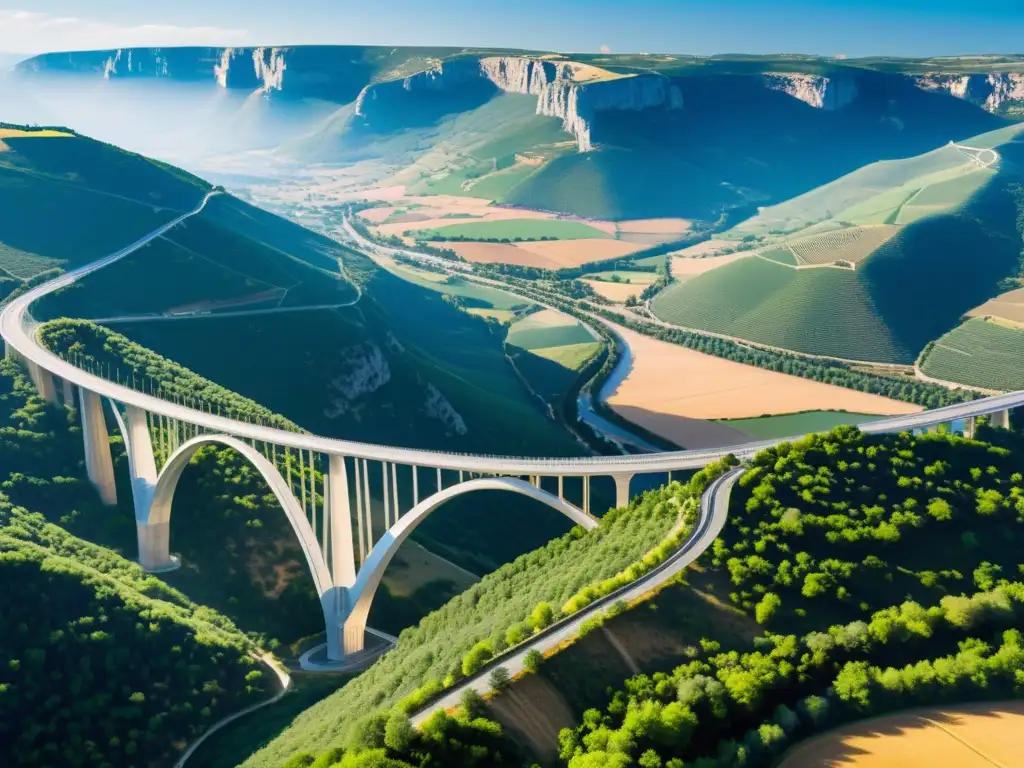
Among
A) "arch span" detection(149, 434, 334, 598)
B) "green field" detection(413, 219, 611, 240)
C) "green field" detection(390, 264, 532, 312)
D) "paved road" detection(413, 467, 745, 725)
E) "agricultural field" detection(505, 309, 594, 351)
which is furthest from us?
"green field" detection(413, 219, 611, 240)

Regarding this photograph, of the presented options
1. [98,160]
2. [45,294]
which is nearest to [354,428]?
[45,294]

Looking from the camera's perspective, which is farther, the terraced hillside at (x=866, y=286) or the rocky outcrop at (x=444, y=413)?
the terraced hillside at (x=866, y=286)

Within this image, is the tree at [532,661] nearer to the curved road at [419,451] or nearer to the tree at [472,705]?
the tree at [472,705]

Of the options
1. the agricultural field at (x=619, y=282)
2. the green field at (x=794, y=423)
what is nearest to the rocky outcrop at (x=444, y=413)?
the green field at (x=794, y=423)

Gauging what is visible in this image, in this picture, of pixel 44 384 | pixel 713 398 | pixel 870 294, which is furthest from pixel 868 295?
pixel 44 384

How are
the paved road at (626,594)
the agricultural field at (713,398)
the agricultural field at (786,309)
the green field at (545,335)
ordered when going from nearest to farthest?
the paved road at (626,594)
the agricultural field at (713,398)
the agricultural field at (786,309)
the green field at (545,335)

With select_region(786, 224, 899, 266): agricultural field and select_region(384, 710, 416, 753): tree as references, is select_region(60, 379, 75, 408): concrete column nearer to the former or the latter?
select_region(384, 710, 416, 753): tree

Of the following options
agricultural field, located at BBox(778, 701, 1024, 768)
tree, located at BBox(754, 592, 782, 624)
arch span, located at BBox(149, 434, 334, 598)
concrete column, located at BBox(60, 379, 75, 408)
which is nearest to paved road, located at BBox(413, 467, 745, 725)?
tree, located at BBox(754, 592, 782, 624)
